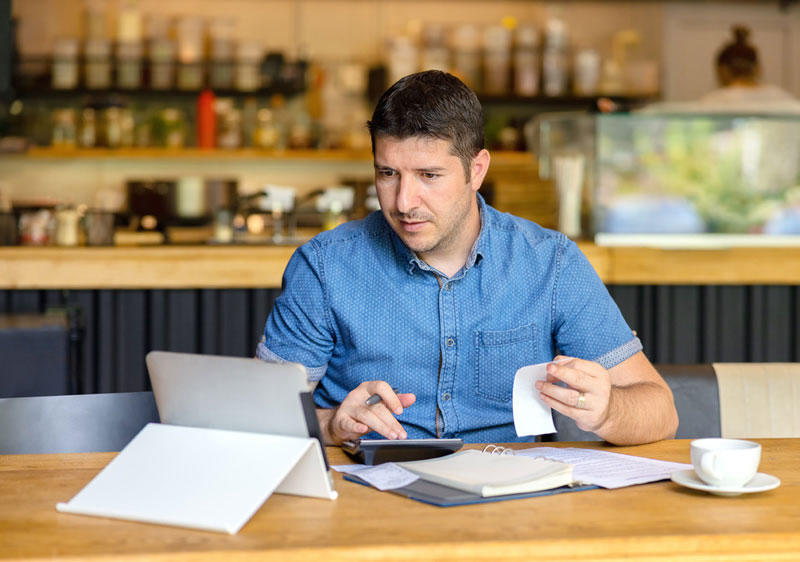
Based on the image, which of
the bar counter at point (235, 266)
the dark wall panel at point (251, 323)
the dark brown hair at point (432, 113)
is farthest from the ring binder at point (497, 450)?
the dark wall panel at point (251, 323)

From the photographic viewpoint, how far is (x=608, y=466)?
1381mm

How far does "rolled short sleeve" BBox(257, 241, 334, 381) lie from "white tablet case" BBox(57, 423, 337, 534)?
490 millimetres

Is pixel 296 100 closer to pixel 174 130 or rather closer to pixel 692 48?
pixel 174 130

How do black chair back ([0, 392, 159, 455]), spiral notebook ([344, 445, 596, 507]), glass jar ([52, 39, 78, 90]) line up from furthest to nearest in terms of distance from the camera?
glass jar ([52, 39, 78, 90]) < black chair back ([0, 392, 159, 455]) < spiral notebook ([344, 445, 596, 507])

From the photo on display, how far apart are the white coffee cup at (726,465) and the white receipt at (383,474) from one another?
362 mm

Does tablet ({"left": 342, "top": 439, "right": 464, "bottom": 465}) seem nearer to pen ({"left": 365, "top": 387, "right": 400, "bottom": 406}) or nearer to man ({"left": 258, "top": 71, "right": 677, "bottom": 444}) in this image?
pen ({"left": 365, "top": 387, "right": 400, "bottom": 406})

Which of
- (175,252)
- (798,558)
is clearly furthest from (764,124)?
(798,558)

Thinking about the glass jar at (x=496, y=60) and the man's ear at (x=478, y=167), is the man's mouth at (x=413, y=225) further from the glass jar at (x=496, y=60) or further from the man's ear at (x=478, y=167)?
the glass jar at (x=496, y=60)

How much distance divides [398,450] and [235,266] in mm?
2209

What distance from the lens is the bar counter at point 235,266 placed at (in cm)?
342

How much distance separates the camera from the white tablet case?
113 centimetres

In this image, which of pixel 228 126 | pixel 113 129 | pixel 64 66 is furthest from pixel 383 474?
pixel 64 66

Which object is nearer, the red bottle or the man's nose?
the man's nose

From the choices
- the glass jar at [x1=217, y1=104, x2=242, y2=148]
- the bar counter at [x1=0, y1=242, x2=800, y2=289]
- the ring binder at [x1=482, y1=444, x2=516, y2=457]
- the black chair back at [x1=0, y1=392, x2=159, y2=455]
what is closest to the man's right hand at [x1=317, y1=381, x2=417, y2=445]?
the ring binder at [x1=482, y1=444, x2=516, y2=457]
